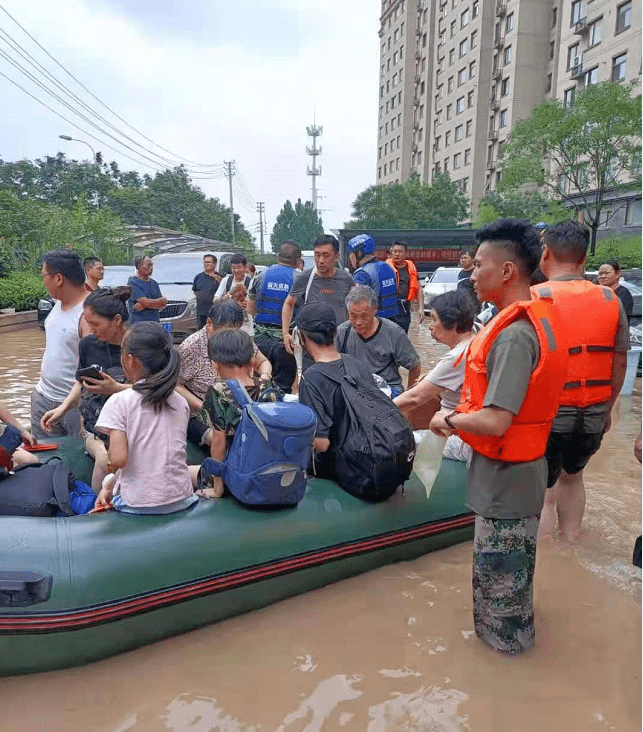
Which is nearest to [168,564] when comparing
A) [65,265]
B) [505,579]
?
[505,579]

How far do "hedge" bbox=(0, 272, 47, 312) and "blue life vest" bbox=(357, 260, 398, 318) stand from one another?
10754 millimetres

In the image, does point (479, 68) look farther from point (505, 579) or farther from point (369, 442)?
point (505, 579)

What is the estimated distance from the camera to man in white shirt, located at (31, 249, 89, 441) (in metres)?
3.83

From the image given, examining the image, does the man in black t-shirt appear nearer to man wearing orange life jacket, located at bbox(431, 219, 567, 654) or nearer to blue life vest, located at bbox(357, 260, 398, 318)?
blue life vest, located at bbox(357, 260, 398, 318)

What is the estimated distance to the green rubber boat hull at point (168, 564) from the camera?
8.23 ft

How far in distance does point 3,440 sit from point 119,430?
0.74 meters

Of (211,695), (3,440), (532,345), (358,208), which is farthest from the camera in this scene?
(358,208)

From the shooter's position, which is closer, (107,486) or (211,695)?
(211,695)

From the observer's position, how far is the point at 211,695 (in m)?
2.49

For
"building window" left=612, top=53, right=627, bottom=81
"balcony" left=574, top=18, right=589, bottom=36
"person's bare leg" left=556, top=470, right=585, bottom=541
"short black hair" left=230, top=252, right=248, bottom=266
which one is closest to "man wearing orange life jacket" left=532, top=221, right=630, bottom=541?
"person's bare leg" left=556, top=470, right=585, bottom=541

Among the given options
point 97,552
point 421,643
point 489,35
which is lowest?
point 421,643

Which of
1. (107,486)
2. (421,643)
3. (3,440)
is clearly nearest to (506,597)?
(421,643)

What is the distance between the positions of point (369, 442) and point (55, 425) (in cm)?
218

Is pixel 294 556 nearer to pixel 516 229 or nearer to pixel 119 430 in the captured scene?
pixel 119 430
